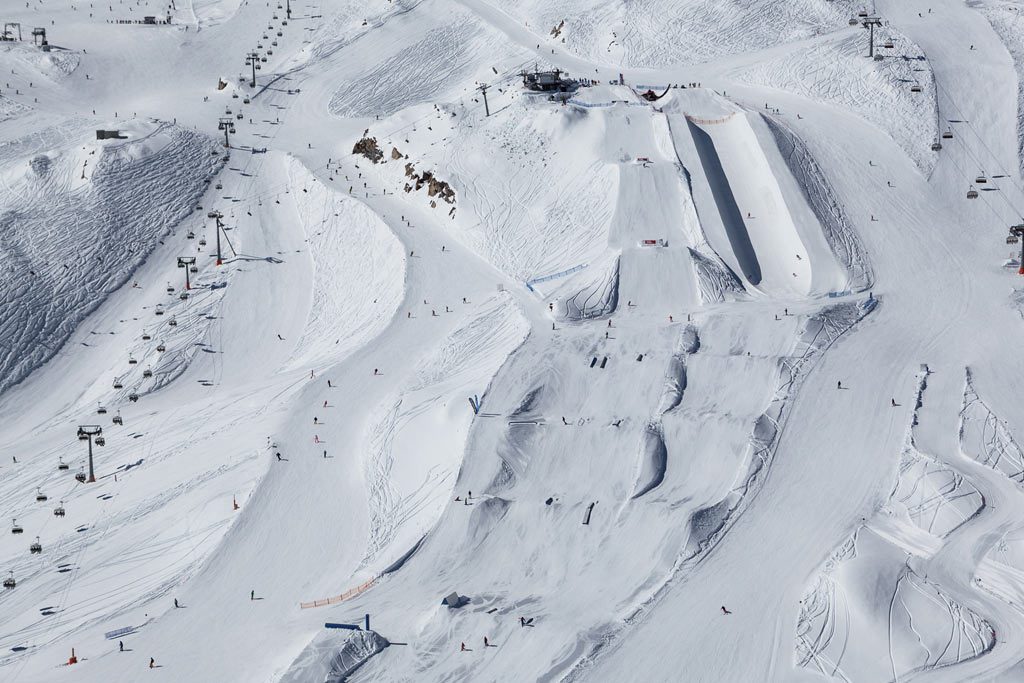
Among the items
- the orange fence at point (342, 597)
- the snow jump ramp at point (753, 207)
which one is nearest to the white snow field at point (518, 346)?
the orange fence at point (342, 597)

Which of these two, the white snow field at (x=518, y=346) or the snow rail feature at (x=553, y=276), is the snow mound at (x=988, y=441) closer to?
the white snow field at (x=518, y=346)

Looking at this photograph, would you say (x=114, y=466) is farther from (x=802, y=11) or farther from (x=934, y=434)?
(x=802, y=11)

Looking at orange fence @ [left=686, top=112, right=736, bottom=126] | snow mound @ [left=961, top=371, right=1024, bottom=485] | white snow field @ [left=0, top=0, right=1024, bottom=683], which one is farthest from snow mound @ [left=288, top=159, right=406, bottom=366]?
snow mound @ [left=961, top=371, right=1024, bottom=485]

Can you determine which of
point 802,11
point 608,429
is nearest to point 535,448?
point 608,429

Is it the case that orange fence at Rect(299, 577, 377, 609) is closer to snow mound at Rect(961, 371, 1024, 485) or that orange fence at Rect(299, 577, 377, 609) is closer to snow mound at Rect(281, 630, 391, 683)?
snow mound at Rect(281, 630, 391, 683)

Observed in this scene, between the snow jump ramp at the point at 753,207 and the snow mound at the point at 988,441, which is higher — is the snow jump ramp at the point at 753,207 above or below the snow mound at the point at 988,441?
above

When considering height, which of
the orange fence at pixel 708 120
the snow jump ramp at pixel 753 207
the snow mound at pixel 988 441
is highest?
the orange fence at pixel 708 120
